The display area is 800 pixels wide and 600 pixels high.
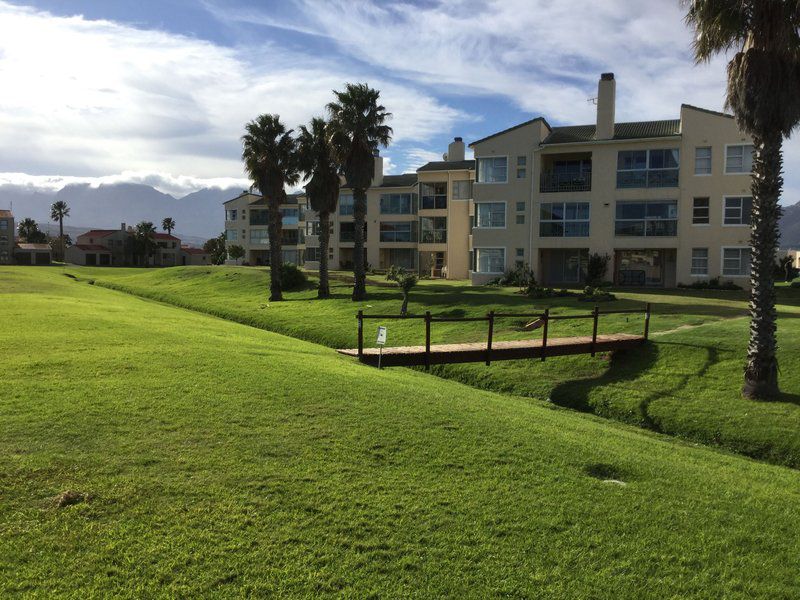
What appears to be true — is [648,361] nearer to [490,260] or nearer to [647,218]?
[647,218]

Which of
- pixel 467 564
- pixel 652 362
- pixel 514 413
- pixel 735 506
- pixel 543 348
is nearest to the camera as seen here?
pixel 467 564

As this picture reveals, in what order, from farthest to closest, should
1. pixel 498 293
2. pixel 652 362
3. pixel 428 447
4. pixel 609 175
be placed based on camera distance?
A: pixel 609 175
pixel 498 293
pixel 652 362
pixel 428 447

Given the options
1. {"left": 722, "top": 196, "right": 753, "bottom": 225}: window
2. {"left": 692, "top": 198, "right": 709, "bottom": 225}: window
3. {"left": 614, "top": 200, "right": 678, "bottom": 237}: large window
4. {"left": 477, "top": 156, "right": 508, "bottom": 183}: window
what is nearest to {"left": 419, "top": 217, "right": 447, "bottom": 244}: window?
{"left": 477, "top": 156, "right": 508, "bottom": 183}: window

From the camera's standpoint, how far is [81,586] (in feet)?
16.9

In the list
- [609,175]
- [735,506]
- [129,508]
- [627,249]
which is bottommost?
[735,506]

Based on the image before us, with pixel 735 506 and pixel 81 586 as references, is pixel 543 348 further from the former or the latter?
pixel 81 586

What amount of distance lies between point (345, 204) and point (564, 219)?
34.2 m

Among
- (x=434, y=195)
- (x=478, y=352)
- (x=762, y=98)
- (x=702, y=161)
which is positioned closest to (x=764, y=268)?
(x=762, y=98)

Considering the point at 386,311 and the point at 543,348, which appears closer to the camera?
the point at 543,348

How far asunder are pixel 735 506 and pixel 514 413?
4994 millimetres

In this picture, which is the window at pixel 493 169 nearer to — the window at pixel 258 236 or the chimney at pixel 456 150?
the chimney at pixel 456 150

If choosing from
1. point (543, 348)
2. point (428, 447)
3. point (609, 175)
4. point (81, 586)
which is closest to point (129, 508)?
point (81, 586)

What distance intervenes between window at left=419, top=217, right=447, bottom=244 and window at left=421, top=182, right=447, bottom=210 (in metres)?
1.43

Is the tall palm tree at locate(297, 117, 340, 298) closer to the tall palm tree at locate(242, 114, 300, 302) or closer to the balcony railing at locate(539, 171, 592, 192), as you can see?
the tall palm tree at locate(242, 114, 300, 302)
